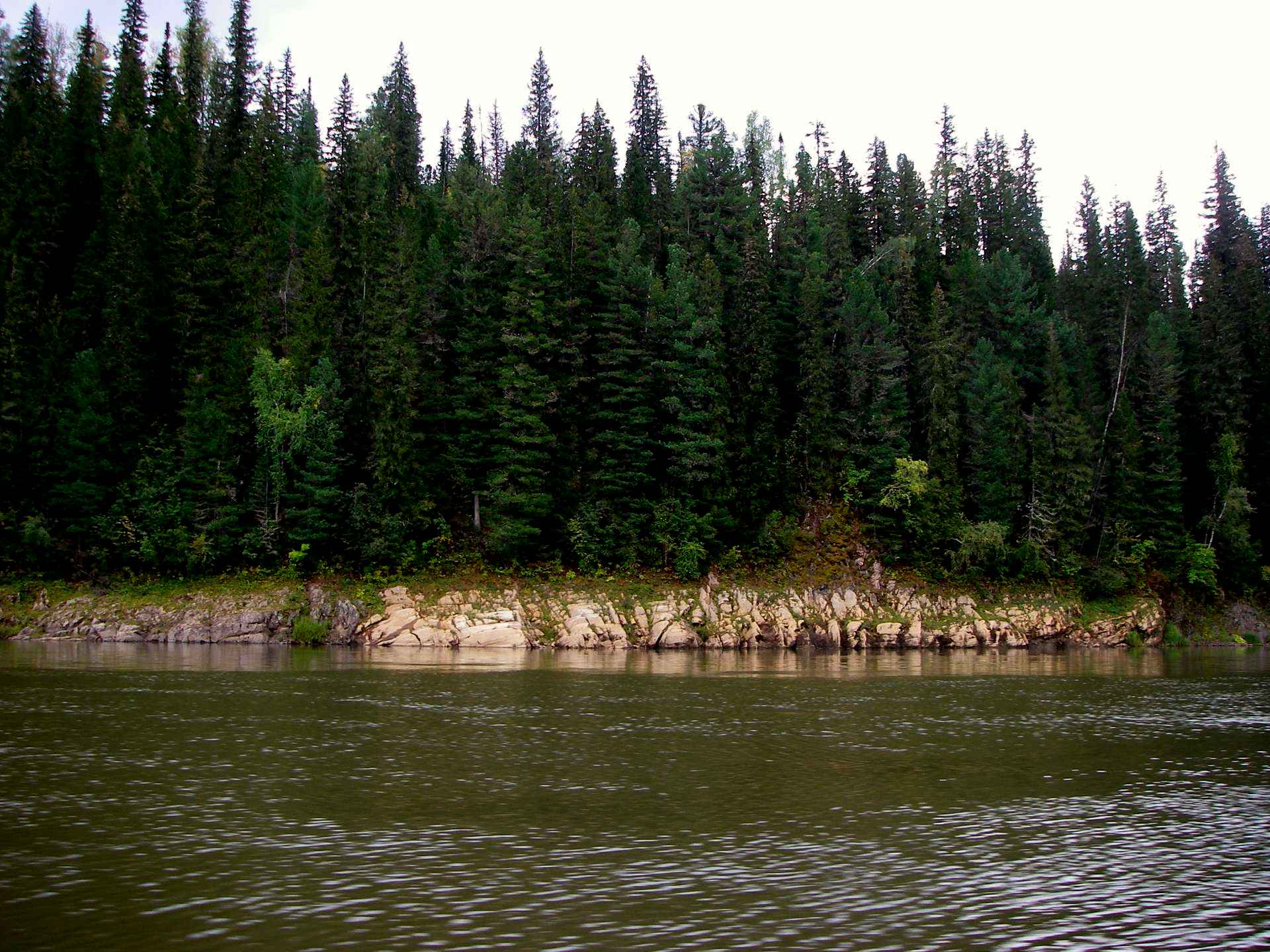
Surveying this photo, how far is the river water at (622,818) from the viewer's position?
524 inches

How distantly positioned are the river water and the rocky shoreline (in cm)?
2124

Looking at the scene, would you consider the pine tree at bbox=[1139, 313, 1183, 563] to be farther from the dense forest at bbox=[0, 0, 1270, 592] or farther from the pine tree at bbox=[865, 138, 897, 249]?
the pine tree at bbox=[865, 138, 897, 249]

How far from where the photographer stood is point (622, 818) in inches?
760

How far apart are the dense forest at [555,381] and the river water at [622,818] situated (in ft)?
93.3

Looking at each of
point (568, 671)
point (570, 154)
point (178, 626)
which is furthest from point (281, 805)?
point (570, 154)

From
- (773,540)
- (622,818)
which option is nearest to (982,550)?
(773,540)

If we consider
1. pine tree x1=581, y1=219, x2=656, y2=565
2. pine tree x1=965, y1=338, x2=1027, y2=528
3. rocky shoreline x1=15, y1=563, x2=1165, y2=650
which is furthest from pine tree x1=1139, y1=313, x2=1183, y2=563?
pine tree x1=581, y1=219, x2=656, y2=565

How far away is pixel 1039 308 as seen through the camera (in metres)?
82.4

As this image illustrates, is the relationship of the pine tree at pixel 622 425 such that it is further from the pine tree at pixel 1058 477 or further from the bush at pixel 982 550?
the pine tree at pixel 1058 477

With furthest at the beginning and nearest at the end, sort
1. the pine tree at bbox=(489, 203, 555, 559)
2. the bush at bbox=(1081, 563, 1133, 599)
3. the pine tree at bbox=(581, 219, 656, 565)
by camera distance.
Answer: the bush at bbox=(1081, 563, 1133, 599) < the pine tree at bbox=(581, 219, 656, 565) < the pine tree at bbox=(489, 203, 555, 559)

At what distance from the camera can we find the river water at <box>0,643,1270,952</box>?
43.7ft

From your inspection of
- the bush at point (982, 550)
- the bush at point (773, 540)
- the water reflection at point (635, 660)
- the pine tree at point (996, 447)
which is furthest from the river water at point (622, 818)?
the pine tree at point (996, 447)

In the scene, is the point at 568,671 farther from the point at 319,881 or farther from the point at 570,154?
the point at 570,154

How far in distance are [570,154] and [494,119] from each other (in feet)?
169
